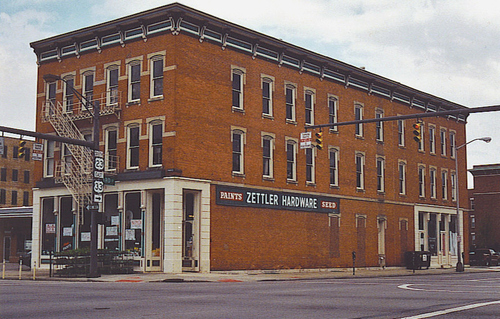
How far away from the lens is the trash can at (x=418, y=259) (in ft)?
163

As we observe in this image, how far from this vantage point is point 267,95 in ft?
133

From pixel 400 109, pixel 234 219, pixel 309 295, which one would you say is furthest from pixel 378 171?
pixel 309 295

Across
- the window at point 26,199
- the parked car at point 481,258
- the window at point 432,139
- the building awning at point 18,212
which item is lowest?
the parked car at point 481,258

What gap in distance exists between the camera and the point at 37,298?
16.8m

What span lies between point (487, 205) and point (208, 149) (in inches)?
2788

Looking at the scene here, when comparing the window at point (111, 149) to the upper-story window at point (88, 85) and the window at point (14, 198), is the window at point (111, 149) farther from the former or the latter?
the window at point (14, 198)

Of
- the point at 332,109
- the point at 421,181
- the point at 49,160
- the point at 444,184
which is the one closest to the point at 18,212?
the point at 49,160

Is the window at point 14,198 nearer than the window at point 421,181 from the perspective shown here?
No

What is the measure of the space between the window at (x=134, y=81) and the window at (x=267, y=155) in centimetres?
799

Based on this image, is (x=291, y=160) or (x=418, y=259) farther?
(x=418, y=259)

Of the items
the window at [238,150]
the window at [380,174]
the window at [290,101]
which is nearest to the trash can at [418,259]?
the window at [380,174]

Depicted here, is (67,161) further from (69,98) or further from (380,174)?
(380,174)

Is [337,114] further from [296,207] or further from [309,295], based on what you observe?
[309,295]

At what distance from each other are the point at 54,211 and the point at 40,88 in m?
7.96
